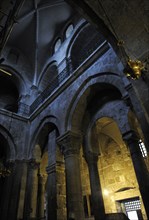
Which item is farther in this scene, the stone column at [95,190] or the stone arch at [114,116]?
the stone column at [95,190]

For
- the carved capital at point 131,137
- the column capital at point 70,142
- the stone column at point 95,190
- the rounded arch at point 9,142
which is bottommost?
the stone column at point 95,190

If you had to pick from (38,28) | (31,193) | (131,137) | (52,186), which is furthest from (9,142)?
(38,28)

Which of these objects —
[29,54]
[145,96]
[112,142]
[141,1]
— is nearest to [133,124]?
[145,96]

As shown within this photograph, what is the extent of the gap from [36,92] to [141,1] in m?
9.10

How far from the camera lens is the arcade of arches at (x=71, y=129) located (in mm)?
5312

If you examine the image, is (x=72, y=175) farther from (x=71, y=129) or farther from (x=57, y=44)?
(x=57, y=44)

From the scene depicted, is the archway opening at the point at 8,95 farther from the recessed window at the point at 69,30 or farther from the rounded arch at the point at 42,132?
the rounded arch at the point at 42,132

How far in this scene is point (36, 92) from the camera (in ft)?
38.6

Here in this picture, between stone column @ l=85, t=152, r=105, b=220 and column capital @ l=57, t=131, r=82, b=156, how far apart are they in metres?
0.69

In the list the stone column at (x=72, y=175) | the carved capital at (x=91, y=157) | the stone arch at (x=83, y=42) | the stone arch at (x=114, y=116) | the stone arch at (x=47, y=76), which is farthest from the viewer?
the stone arch at (x=47, y=76)

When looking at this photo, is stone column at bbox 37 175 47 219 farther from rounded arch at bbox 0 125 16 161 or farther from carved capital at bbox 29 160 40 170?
rounded arch at bbox 0 125 16 161

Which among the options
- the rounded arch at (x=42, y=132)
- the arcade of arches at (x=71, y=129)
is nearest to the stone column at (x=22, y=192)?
the arcade of arches at (x=71, y=129)

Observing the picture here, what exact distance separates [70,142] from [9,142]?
390 centimetres

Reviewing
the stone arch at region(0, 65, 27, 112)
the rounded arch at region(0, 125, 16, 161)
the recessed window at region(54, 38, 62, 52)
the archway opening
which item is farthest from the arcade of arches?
the archway opening
